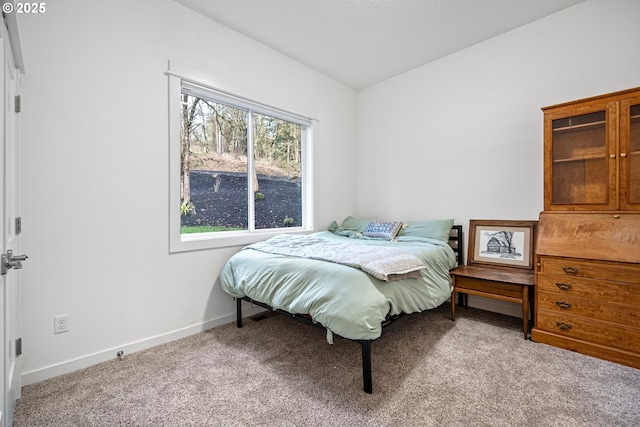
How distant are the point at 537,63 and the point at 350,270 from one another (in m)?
2.73

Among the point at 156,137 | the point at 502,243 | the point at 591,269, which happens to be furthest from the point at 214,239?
the point at 591,269

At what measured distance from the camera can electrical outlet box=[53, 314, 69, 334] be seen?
181 centimetres

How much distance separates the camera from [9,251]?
3.83 ft

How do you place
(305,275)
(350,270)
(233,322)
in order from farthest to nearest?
(233,322)
(305,275)
(350,270)

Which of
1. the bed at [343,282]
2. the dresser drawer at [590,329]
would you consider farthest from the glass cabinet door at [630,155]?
the bed at [343,282]

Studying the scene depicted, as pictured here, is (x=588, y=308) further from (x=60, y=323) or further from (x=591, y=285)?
(x=60, y=323)

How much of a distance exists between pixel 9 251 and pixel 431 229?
307cm

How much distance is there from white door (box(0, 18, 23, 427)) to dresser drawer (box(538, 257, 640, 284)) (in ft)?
10.1

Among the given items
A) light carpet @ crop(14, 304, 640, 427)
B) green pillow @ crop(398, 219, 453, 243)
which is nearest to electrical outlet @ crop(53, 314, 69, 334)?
light carpet @ crop(14, 304, 640, 427)

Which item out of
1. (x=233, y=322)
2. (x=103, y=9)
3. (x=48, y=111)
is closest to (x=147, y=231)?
(x=48, y=111)

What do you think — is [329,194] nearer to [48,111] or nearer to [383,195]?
[383,195]

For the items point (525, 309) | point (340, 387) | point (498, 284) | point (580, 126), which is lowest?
point (340, 387)

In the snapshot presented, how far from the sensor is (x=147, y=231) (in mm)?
2180

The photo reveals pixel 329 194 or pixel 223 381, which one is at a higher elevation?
pixel 329 194
